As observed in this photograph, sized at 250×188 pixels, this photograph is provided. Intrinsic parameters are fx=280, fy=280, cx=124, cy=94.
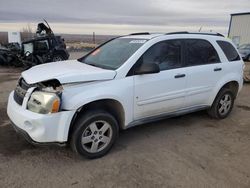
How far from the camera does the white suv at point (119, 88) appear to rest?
11.7ft

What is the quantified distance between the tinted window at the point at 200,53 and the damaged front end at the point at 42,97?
240 cm

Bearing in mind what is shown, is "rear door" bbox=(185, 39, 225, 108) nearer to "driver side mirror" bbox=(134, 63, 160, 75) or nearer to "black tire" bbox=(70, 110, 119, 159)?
"driver side mirror" bbox=(134, 63, 160, 75)

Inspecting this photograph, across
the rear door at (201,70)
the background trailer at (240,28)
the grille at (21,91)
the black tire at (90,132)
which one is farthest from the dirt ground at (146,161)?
the background trailer at (240,28)

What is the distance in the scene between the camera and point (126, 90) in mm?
4020

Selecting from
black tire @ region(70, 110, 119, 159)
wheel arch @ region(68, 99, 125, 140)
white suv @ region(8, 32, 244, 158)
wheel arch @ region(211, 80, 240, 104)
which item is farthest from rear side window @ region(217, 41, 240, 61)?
black tire @ region(70, 110, 119, 159)

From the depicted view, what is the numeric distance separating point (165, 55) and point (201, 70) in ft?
2.72

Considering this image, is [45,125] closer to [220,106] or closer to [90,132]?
[90,132]

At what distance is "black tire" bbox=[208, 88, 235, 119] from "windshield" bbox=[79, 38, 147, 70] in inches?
81.8

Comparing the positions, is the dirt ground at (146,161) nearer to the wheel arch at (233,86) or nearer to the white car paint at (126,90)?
the white car paint at (126,90)

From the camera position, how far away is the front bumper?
11.3 feet

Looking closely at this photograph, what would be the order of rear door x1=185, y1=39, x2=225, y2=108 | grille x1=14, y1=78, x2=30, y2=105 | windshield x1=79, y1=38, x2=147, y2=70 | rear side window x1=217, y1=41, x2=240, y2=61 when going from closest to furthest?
grille x1=14, y1=78, x2=30, y2=105, windshield x1=79, y1=38, x2=147, y2=70, rear door x1=185, y1=39, x2=225, y2=108, rear side window x1=217, y1=41, x2=240, y2=61

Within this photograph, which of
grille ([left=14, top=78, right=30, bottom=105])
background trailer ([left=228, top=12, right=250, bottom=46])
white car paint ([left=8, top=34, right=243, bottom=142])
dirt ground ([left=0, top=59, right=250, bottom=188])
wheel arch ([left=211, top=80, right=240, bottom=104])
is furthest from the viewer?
background trailer ([left=228, top=12, right=250, bottom=46])

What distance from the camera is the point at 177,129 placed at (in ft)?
17.0

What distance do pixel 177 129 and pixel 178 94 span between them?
0.81 meters
